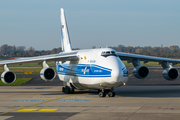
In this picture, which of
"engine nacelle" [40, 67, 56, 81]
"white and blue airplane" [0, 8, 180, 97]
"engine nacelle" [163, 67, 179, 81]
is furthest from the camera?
"engine nacelle" [163, 67, 179, 81]

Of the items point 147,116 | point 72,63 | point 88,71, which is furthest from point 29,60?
point 147,116

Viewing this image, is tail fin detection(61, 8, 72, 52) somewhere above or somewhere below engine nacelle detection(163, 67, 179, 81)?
above

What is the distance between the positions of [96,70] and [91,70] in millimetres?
639

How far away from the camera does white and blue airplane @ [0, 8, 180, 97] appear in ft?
68.0

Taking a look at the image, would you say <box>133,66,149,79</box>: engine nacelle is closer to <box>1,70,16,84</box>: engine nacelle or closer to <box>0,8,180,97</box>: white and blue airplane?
<box>0,8,180,97</box>: white and blue airplane

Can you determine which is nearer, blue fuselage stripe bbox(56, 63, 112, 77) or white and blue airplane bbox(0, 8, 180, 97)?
white and blue airplane bbox(0, 8, 180, 97)

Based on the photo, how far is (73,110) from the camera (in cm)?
1636

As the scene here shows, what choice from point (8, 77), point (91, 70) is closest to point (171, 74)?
point (91, 70)

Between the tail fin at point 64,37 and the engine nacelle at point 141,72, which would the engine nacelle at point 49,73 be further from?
the engine nacelle at point 141,72

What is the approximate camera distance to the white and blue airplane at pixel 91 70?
20.7 m

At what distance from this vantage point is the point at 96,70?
2167cm

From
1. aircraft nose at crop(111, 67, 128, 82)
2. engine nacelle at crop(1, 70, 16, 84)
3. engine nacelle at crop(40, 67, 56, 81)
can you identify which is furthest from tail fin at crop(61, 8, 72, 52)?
aircraft nose at crop(111, 67, 128, 82)

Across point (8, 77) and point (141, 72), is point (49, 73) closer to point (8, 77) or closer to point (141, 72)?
A: point (8, 77)

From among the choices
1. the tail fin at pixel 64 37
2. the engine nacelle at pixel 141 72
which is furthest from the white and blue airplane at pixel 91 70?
the tail fin at pixel 64 37
